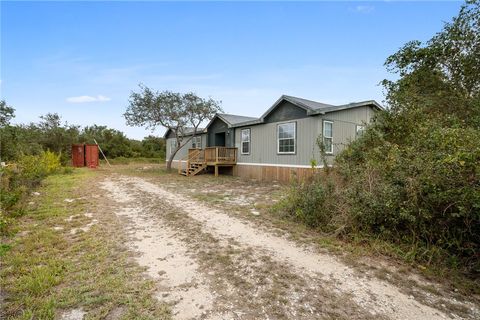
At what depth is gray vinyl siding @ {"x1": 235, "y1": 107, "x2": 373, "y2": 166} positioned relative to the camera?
1061cm

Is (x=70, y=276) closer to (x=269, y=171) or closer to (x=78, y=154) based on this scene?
(x=269, y=171)

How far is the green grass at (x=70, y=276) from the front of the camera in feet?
7.18

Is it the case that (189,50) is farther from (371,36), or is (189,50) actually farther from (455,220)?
(455,220)

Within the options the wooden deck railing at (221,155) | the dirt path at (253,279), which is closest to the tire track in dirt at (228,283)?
the dirt path at (253,279)

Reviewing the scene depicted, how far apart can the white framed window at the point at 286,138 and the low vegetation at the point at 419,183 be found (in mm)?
4765

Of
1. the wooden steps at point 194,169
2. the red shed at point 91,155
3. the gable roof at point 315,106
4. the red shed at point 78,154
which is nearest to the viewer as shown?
the gable roof at point 315,106

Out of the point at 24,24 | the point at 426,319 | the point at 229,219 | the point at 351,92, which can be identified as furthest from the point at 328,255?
the point at 351,92

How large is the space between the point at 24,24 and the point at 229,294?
915cm

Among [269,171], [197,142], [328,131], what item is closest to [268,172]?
[269,171]

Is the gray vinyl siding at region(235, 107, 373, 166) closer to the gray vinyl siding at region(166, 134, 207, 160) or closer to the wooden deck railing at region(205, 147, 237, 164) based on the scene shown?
the wooden deck railing at region(205, 147, 237, 164)

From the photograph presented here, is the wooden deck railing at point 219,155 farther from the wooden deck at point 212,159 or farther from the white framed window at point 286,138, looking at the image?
the white framed window at point 286,138

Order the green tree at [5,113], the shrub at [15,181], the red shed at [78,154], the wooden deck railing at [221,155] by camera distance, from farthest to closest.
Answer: the red shed at [78,154], the wooden deck railing at [221,155], the green tree at [5,113], the shrub at [15,181]

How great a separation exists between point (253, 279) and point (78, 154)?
22.2 meters

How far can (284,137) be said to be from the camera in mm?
11891
